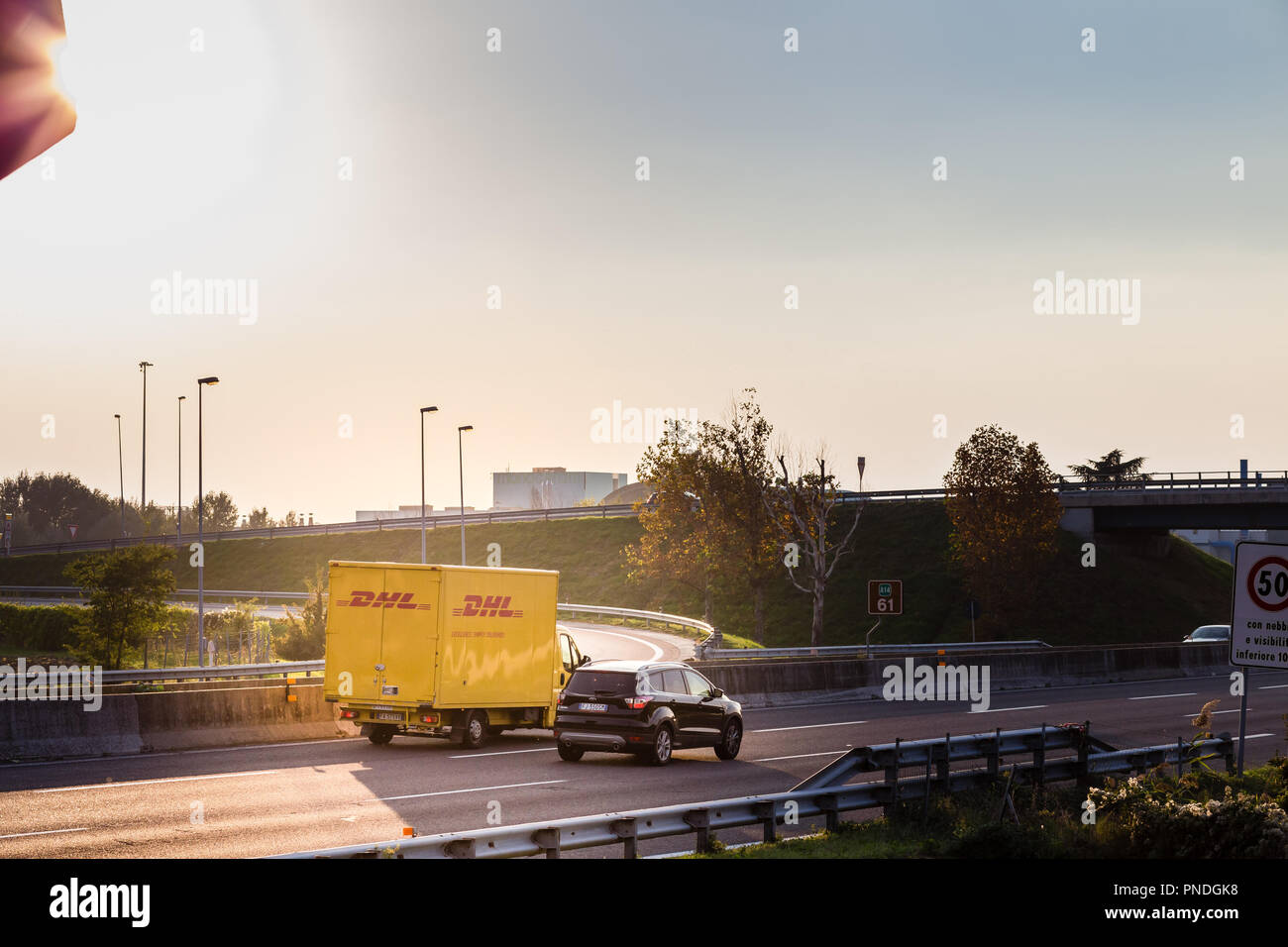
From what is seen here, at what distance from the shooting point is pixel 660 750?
19625mm

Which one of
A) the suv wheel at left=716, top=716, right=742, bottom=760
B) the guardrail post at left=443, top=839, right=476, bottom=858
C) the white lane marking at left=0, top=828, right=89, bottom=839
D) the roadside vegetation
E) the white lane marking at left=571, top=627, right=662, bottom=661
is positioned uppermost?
the guardrail post at left=443, top=839, right=476, bottom=858

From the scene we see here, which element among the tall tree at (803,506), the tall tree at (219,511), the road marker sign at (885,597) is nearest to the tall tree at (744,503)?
the tall tree at (803,506)

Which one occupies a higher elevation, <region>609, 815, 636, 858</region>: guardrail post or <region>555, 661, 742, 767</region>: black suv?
<region>609, 815, 636, 858</region>: guardrail post

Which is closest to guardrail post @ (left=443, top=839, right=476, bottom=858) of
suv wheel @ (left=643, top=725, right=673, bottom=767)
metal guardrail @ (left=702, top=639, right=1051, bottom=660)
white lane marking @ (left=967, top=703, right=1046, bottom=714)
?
suv wheel @ (left=643, top=725, right=673, bottom=767)

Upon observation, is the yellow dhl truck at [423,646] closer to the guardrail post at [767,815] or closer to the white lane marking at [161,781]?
the white lane marking at [161,781]

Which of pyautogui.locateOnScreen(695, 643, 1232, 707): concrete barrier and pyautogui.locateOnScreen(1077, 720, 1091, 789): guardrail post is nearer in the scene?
pyautogui.locateOnScreen(1077, 720, 1091, 789): guardrail post

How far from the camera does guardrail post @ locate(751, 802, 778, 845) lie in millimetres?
11148

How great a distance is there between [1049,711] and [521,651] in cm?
1312

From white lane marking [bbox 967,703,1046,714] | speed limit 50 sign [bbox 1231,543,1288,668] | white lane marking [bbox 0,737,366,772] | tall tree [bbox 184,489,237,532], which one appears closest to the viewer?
speed limit 50 sign [bbox 1231,543,1288,668]

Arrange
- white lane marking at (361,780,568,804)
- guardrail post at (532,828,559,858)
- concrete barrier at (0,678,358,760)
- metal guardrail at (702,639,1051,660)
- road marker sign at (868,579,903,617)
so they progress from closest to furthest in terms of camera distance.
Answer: guardrail post at (532,828,559,858) < white lane marking at (361,780,568,804) < concrete barrier at (0,678,358,760) < road marker sign at (868,579,903,617) < metal guardrail at (702,639,1051,660)

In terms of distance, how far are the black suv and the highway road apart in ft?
1.19

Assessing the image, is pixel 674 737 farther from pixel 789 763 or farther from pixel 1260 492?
pixel 1260 492

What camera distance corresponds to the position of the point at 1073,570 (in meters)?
71.2

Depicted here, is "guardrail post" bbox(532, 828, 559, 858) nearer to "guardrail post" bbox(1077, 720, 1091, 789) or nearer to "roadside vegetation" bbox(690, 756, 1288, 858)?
"roadside vegetation" bbox(690, 756, 1288, 858)
